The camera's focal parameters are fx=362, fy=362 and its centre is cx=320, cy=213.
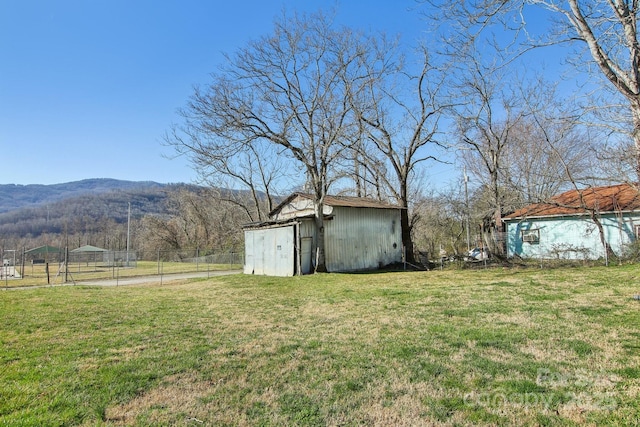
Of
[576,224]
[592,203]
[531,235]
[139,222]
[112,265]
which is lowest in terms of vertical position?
[112,265]

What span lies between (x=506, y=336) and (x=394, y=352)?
67.9 inches

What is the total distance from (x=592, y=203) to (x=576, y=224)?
4.74 ft

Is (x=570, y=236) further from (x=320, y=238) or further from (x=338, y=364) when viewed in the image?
(x=338, y=364)

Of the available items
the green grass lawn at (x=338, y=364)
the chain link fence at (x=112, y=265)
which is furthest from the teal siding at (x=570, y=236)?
the chain link fence at (x=112, y=265)

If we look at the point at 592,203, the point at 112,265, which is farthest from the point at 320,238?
the point at 112,265

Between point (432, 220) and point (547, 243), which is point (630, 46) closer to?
point (547, 243)

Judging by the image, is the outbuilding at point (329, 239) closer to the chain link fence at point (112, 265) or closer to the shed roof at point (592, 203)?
the chain link fence at point (112, 265)

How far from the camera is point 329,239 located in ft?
60.5

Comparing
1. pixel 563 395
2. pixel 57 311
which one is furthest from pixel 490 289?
pixel 57 311

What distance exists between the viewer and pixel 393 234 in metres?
21.6

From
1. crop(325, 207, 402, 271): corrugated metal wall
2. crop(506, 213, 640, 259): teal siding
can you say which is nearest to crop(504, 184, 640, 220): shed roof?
crop(506, 213, 640, 259): teal siding

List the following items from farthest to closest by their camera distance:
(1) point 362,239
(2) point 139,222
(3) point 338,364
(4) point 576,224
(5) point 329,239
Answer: (2) point 139,222 → (1) point 362,239 → (4) point 576,224 → (5) point 329,239 → (3) point 338,364

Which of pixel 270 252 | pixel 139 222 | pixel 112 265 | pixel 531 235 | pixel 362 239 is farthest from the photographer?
pixel 139 222

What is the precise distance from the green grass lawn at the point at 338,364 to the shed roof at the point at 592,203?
11.2 meters
